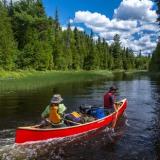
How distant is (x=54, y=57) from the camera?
87125 millimetres

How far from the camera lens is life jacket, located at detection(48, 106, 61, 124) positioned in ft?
51.3

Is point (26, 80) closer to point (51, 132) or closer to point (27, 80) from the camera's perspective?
point (27, 80)

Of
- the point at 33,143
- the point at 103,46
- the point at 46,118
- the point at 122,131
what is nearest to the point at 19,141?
the point at 33,143

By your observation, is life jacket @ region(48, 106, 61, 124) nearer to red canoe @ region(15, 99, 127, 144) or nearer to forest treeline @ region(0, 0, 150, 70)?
red canoe @ region(15, 99, 127, 144)

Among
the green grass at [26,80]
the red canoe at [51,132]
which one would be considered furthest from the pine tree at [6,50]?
the red canoe at [51,132]

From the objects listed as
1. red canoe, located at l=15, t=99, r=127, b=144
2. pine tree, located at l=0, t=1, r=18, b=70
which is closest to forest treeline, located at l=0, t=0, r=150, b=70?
pine tree, located at l=0, t=1, r=18, b=70

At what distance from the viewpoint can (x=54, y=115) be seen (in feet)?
51.5

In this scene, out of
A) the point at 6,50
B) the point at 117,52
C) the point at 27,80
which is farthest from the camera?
the point at 117,52

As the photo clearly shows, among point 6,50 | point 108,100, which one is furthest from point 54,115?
point 6,50

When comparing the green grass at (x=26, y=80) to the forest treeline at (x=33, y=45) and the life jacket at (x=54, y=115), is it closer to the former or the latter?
the forest treeline at (x=33, y=45)

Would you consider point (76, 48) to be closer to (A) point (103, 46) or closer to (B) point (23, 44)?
(A) point (103, 46)

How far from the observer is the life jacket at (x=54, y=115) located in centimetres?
1564

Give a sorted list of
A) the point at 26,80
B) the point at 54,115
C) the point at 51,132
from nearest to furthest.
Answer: the point at 51,132 → the point at 54,115 → the point at 26,80

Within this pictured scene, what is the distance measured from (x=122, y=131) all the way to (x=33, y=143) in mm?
5707
